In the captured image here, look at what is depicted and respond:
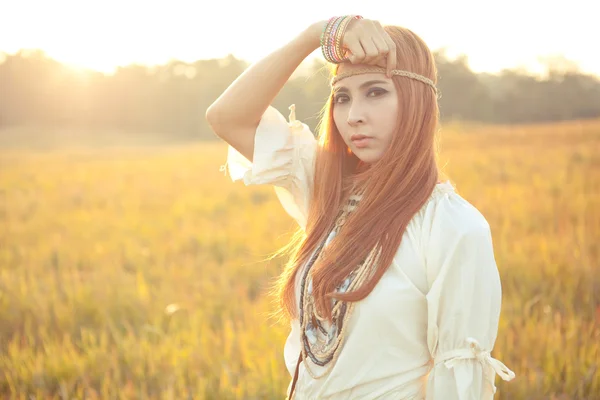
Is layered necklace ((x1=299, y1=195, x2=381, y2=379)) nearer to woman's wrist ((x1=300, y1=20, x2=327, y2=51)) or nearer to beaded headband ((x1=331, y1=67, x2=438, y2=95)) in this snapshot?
beaded headband ((x1=331, y1=67, x2=438, y2=95))

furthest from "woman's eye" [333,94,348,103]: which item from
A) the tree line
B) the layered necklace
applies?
the tree line

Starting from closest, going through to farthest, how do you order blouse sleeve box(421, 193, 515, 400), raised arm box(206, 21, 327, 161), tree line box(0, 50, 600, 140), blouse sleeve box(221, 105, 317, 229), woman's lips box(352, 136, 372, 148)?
blouse sleeve box(421, 193, 515, 400) → woman's lips box(352, 136, 372, 148) → raised arm box(206, 21, 327, 161) → blouse sleeve box(221, 105, 317, 229) → tree line box(0, 50, 600, 140)

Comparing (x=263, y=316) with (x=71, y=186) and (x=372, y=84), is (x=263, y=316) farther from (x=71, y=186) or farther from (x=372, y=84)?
(x=71, y=186)

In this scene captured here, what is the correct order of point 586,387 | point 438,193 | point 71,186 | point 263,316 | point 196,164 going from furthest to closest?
point 196,164, point 71,186, point 263,316, point 586,387, point 438,193

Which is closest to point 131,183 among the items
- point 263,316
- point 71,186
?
point 71,186

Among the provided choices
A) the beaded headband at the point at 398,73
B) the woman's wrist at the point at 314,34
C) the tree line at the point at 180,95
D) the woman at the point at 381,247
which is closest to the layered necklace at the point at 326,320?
the woman at the point at 381,247

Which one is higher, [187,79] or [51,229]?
[187,79]

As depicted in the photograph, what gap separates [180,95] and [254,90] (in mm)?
45108

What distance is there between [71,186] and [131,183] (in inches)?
47.1

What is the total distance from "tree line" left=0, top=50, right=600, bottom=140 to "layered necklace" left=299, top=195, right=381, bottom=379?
27.5m

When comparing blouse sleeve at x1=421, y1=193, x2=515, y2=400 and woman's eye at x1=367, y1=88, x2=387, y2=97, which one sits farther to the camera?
woman's eye at x1=367, y1=88, x2=387, y2=97

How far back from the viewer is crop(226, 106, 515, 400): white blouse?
1.24 m

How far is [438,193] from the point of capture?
4.58 ft

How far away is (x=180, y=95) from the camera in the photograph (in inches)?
1754
